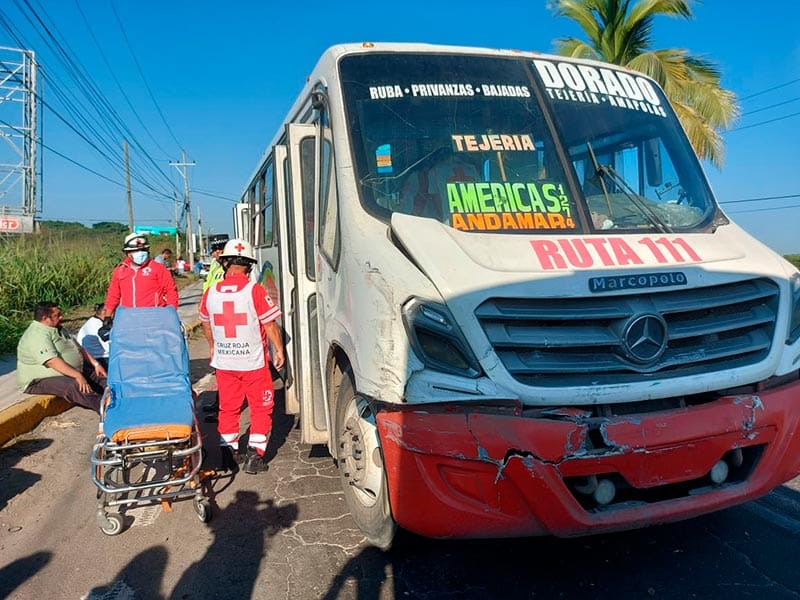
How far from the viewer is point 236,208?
35.6ft

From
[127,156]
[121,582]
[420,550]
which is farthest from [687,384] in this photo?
[127,156]

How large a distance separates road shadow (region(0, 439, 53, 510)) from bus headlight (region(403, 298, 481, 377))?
3333mm

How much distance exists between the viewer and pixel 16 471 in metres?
4.80

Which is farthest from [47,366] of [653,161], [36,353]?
[653,161]

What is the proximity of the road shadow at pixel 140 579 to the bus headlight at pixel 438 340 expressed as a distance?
1854 millimetres

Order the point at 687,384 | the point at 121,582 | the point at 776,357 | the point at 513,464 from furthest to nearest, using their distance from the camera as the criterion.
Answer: the point at 121,582 → the point at 776,357 → the point at 687,384 → the point at 513,464

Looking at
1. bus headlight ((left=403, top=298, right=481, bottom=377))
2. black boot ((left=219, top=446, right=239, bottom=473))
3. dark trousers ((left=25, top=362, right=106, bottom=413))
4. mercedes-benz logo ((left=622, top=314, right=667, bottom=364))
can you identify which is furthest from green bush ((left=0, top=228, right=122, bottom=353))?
mercedes-benz logo ((left=622, top=314, right=667, bottom=364))

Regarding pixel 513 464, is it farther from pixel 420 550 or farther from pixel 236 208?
pixel 236 208

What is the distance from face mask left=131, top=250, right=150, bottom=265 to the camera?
6591 mm

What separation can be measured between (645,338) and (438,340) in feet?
3.10

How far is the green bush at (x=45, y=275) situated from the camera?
10805mm

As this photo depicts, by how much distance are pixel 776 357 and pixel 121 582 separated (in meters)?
3.50

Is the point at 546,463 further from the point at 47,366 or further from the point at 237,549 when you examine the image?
the point at 47,366

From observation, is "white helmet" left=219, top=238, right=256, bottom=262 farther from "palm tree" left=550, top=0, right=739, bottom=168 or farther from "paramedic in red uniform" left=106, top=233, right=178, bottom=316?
"palm tree" left=550, top=0, right=739, bottom=168
